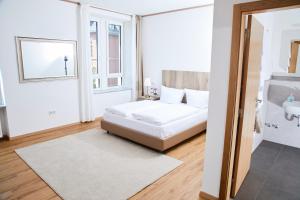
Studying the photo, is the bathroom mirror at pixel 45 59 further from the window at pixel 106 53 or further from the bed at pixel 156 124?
the bed at pixel 156 124

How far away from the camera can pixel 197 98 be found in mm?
4457

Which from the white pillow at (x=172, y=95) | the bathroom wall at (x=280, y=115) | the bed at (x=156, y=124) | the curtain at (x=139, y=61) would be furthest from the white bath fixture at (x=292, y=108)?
the curtain at (x=139, y=61)

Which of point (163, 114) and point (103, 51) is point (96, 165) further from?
point (103, 51)

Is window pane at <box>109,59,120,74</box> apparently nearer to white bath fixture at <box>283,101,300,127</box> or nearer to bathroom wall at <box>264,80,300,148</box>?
bathroom wall at <box>264,80,300,148</box>

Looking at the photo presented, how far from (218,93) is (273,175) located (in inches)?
64.7

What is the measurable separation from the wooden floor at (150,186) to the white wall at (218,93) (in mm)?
353

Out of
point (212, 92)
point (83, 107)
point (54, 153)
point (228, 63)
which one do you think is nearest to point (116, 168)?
point (54, 153)

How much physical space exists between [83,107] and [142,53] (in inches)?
90.8

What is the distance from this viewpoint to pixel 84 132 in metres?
4.33

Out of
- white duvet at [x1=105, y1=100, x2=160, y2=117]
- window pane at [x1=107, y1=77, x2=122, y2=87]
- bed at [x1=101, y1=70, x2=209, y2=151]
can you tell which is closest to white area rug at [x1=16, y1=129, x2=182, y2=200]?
bed at [x1=101, y1=70, x2=209, y2=151]

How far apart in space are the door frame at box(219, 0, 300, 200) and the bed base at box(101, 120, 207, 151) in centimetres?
126

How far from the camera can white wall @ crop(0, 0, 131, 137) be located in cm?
369

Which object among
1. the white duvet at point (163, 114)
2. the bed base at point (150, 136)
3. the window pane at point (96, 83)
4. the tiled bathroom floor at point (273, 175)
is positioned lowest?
the tiled bathroom floor at point (273, 175)

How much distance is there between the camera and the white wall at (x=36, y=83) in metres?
3.69
